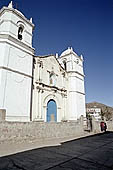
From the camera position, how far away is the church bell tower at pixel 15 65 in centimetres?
1060

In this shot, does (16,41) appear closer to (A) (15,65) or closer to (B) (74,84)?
(A) (15,65)

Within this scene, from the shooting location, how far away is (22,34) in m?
13.8

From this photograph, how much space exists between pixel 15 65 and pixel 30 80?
84.4 inches

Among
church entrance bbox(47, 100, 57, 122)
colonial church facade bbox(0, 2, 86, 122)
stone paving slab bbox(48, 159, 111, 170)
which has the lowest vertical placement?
stone paving slab bbox(48, 159, 111, 170)

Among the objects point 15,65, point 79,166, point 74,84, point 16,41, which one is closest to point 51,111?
point 74,84

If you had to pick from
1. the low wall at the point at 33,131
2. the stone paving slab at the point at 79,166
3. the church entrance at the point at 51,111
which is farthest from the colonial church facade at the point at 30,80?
the stone paving slab at the point at 79,166

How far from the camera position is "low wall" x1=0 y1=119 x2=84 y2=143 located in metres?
7.64

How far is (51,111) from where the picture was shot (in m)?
15.6

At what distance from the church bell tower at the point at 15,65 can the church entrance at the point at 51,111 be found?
357cm

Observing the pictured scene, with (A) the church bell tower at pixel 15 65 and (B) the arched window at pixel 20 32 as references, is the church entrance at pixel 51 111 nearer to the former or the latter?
(A) the church bell tower at pixel 15 65

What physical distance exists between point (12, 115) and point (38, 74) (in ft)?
19.7

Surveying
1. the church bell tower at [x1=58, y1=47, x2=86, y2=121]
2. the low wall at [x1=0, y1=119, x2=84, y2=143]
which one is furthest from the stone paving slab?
the church bell tower at [x1=58, y1=47, x2=86, y2=121]

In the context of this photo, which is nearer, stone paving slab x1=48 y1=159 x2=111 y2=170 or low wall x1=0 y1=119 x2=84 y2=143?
stone paving slab x1=48 y1=159 x2=111 y2=170

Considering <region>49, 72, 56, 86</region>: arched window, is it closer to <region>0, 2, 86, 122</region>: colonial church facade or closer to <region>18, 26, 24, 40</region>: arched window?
<region>0, 2, 86, 122</region>: colonial church facade
